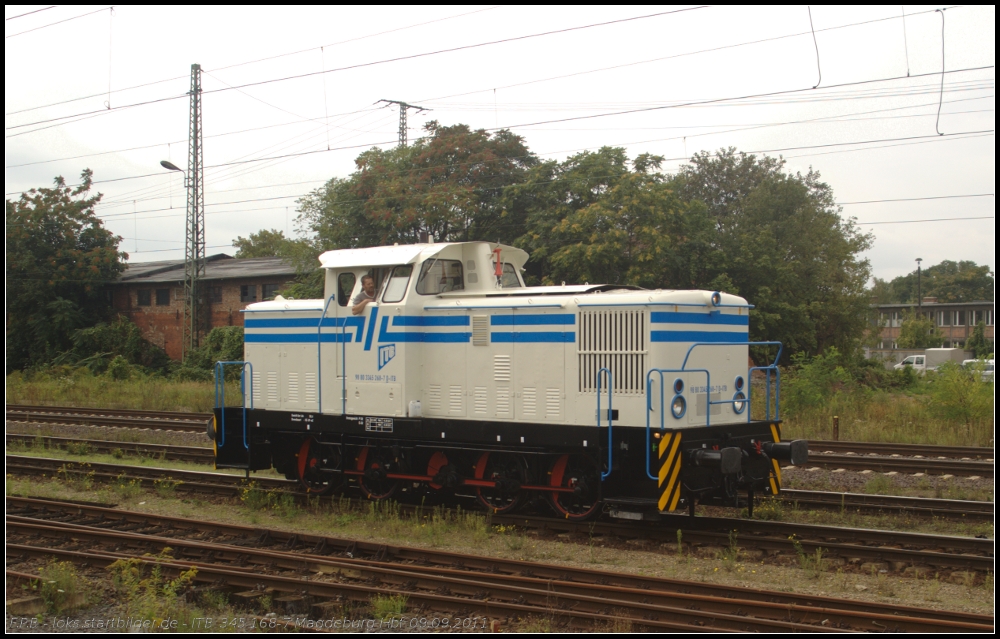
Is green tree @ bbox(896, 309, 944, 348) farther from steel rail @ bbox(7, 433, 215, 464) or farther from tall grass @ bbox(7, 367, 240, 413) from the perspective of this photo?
steel rail @ bbox(7, 433, 215, 464)

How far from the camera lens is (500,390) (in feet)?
32.3

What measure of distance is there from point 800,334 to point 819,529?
22196 mm

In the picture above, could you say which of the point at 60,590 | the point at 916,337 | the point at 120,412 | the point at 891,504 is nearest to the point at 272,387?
the point at 60,590

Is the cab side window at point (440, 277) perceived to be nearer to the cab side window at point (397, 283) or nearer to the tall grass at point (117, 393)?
the cab side window at point (397, 283)

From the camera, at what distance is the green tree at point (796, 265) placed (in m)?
28.8

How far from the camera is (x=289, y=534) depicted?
29.5ft

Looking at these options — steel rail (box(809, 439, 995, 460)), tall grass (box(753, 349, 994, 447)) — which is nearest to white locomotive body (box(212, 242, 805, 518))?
steel rail (box(809, 439, 995, 460))

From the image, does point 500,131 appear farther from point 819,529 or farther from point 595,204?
point 819,529

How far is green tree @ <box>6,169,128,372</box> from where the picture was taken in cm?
3847

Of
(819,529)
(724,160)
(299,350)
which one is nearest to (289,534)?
(299,350)

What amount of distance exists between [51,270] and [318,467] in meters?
34.3

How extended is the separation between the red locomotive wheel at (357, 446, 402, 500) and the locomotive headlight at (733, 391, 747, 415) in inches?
173

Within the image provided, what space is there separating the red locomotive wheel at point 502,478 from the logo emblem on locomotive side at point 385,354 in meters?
1.74

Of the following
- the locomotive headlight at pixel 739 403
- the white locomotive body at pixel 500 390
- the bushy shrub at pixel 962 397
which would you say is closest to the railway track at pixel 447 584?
the white locomotive body at pixel 500 390
